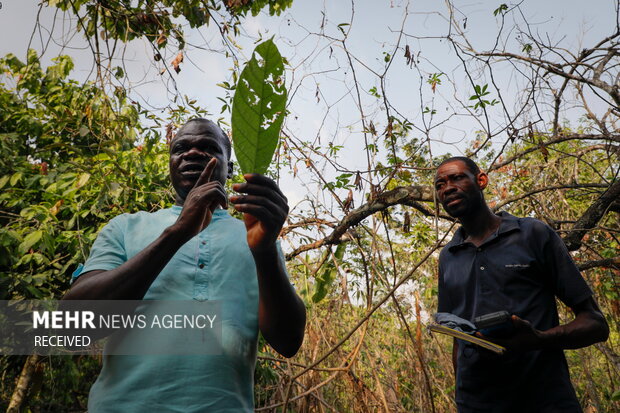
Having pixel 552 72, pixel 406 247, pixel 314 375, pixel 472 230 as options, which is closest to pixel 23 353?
pixel 314 375

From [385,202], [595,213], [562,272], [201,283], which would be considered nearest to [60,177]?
[385,202]

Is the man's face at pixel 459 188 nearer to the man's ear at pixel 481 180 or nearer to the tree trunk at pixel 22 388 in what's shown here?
the man's ear at pixel 481 180

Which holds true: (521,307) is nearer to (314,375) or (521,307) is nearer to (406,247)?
(314,375)

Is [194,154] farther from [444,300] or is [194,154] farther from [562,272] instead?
[562,272]

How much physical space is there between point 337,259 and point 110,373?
7.49ft

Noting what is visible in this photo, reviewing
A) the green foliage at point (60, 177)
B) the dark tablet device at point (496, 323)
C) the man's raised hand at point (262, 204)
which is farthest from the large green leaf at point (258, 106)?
the green foliage at point (60, 177)

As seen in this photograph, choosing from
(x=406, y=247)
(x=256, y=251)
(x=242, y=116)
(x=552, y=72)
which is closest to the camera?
(x=242, y=116)

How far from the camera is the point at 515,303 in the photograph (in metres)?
1.66

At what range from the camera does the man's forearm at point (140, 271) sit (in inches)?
40.2

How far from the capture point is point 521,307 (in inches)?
64.7

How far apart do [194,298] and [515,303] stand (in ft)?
3.96

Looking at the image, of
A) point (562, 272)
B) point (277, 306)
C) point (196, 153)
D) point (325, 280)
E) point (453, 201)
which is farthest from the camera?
point (325, 280)

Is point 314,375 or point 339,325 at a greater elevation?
point 339,325

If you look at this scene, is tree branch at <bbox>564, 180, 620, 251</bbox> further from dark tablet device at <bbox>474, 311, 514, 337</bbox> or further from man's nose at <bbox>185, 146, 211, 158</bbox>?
man's nose at <bbox>185, 146, 211, 158</bbox>
